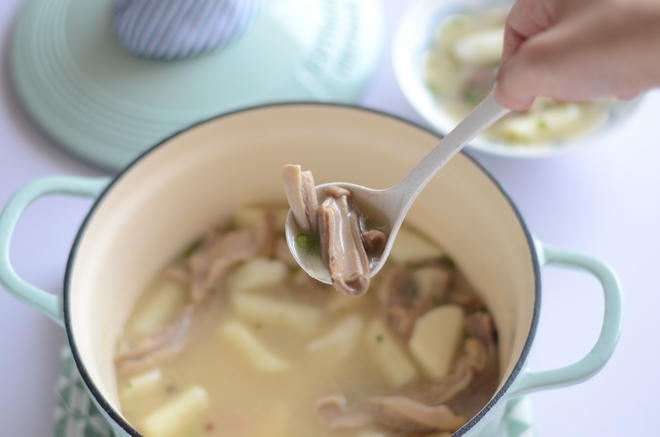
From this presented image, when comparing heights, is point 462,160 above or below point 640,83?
below

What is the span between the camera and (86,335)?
971 mm

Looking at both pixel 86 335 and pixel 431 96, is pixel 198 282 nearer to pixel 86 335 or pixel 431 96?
pixel 86 335

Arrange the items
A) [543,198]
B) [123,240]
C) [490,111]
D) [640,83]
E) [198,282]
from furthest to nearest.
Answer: [543,198] → [198,282] → [123,240] → [490,111] → [640,83]

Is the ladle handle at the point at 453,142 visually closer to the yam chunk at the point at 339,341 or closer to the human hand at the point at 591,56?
the human hand at the point at 591,56

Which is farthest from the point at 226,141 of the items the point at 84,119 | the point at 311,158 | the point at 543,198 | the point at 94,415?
the point at 543,198

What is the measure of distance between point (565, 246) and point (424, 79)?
1.47 ft

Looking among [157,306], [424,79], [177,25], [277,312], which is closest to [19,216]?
[157,306]

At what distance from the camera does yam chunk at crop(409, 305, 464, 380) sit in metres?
1.09

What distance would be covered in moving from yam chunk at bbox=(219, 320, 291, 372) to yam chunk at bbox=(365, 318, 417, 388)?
0.14 metres

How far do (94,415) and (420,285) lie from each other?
55 centimetres

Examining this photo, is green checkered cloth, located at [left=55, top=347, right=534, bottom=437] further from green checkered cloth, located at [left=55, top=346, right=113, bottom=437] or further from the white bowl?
the white bowl

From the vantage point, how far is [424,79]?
1465 mm

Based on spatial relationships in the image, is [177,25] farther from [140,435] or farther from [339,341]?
[140,435]

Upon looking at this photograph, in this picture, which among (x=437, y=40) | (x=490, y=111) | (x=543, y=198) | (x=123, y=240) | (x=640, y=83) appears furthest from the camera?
(x=437, y=40)
